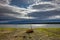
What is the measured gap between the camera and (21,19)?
1.99m

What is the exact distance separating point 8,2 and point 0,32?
0.48 m

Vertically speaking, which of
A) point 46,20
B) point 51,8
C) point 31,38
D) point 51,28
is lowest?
point 31,38

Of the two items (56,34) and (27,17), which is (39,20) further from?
(56,34)

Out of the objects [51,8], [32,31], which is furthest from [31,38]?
[51,8]

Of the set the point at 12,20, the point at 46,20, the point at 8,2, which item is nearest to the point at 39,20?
the point at 46,20

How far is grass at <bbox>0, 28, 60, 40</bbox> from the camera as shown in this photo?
189cm

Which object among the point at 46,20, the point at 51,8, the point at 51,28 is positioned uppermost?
the point at 51,8

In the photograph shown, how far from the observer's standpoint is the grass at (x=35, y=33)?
1.89 m

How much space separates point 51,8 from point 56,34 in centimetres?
40

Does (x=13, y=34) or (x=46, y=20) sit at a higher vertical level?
(x=46, y=20)

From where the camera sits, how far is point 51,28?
6.48 feet

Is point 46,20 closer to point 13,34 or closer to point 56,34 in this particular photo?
point 56,34

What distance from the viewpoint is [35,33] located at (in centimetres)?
194

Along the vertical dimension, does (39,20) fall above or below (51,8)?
below
